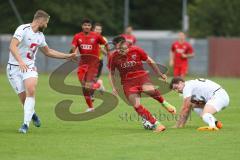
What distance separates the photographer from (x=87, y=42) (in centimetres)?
1986

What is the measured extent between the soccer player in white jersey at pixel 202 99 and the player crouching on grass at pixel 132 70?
2.04 feet

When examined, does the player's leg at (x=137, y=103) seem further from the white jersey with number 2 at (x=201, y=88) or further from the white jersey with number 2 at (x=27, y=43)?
the white jersey with number 2 at (x=27, y=43)

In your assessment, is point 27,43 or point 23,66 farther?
point 27,43

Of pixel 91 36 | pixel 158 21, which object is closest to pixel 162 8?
pixel 158 21

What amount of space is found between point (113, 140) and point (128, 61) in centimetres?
281

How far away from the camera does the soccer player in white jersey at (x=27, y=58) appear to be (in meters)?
13.8

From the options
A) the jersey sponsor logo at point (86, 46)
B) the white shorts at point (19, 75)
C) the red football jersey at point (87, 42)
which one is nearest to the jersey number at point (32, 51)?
the white shorts at point (19, 75)

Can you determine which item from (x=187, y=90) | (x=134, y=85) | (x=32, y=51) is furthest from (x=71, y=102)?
(x=187, y=90)

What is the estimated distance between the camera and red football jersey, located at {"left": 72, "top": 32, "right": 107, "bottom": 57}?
19.8 meters

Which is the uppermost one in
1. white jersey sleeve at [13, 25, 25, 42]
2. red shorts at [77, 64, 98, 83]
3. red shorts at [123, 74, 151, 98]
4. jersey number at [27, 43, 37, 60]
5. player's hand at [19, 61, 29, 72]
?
white jersey sleeve at [13, 25, 25, 42]

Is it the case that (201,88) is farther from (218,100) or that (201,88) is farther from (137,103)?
(137,103)

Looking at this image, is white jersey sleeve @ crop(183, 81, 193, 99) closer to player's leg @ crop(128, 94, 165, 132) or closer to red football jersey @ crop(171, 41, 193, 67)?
player's leg @ crop(128, 94, 165, 132)

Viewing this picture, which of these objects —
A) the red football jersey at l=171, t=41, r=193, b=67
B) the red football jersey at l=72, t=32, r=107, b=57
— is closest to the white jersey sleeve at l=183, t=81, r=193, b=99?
the red football jersey at l=72, t=32, r=107, b=57

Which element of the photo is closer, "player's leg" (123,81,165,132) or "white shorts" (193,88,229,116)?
"player's leg" (123,81,165,132)
